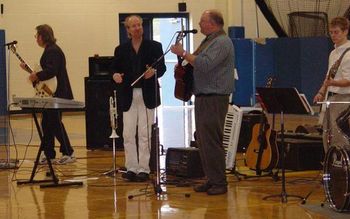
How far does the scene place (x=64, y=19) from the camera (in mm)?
17812

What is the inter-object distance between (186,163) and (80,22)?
34.2ft

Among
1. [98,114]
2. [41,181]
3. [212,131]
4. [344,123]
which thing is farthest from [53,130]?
[344,123]

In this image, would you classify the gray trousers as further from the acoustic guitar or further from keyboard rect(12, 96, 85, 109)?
keyboard rect(12, 96, 85, 109)

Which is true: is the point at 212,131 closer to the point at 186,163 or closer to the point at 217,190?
the point at 217,190

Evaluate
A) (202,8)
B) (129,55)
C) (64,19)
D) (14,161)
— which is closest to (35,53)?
(64,19)

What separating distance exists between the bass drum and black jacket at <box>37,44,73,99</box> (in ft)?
13.5

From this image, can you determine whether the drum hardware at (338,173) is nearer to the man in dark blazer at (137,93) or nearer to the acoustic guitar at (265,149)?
the acoustic guitar at (265,149)

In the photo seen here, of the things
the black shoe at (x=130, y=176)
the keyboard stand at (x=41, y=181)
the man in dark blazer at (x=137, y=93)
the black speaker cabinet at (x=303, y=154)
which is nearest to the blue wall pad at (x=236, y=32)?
the black speaker cabinet at (x=303, y=154)

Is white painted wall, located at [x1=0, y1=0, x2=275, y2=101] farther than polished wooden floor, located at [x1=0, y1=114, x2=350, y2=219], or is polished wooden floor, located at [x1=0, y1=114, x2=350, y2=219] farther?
white painted wall, located at [x1=0, y1=0, x2=275, y2=101]

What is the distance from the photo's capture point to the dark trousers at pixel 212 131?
6.98 meters

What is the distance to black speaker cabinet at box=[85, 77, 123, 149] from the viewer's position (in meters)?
11.3

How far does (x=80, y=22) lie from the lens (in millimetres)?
17922

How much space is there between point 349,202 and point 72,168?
4347 millimetres

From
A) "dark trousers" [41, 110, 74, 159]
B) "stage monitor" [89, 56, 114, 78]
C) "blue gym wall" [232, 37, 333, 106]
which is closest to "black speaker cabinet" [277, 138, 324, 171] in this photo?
"dark trousers" [41, 110, 74, 159]
